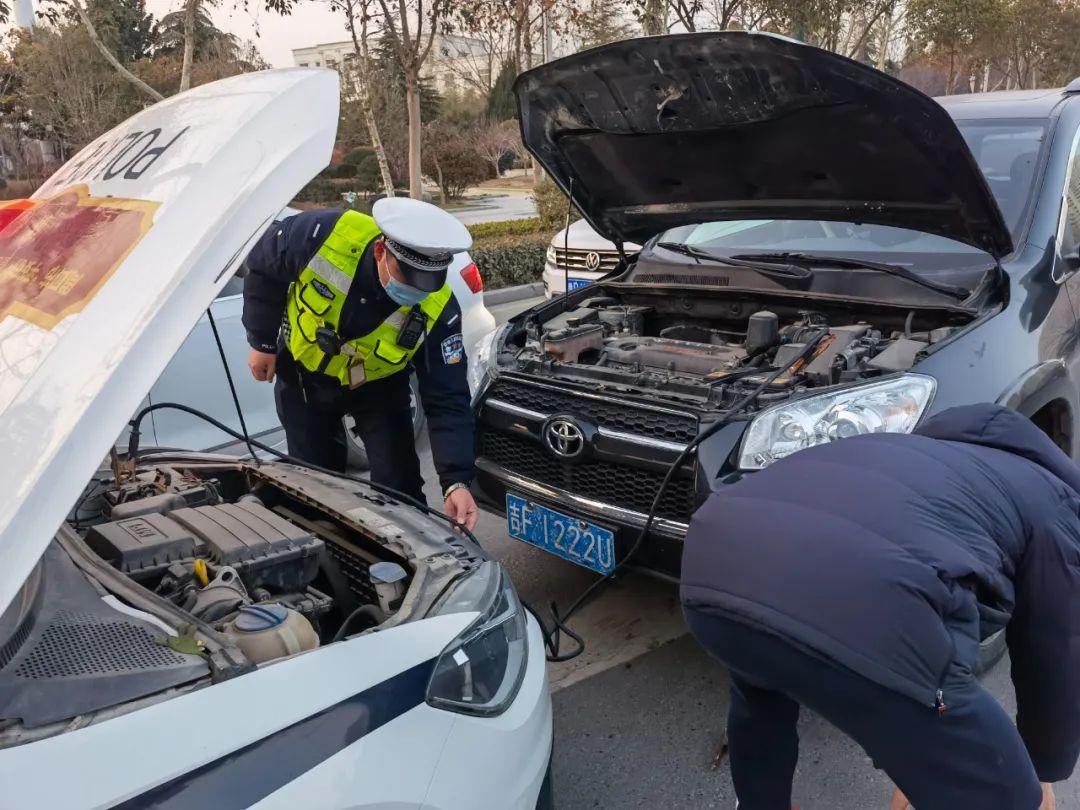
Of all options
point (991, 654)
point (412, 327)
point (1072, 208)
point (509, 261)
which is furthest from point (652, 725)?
point (509, 261)

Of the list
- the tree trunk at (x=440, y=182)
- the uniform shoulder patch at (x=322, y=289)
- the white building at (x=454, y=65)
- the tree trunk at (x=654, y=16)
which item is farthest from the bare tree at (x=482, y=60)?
the uniform shoulder patch at (x=322, y=289)

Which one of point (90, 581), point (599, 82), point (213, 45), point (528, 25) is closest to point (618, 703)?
point (90, 581)

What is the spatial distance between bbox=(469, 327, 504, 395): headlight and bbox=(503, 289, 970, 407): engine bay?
2.6 inches

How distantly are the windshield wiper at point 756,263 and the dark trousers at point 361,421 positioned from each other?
1.33 m

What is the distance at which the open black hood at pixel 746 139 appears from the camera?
269cm

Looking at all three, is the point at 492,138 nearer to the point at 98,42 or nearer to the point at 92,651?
the point at 98,42

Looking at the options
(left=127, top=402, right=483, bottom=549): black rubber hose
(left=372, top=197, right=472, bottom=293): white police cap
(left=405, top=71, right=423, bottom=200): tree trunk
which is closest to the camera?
(left=127, top=402, right=483, bottom=549): black rubber hose

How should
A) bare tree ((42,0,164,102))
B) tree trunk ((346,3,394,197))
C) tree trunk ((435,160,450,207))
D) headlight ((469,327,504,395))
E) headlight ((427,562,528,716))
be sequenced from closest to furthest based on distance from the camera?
headlight ((427,562,528,716)) → headlight ((469,327,504,395)) → bare tree ((42,0,164,102)) → tree trunk ((346,3,394,197)) → tree trunk ((435,160,450,207))

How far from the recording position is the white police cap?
2.45 metres

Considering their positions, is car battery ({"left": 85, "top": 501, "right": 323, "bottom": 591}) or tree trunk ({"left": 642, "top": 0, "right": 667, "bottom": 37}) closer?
car battery ({"left": 85, "top": 501, "right": 323, "bottom": 591})

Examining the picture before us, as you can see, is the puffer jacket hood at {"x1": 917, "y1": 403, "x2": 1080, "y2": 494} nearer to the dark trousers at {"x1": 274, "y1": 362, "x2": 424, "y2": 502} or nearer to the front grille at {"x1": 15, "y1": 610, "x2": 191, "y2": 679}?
the front grille at {"x1": 15, "y1": 610, "x2": 191, "y2": 679}

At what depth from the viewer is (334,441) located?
3295mm

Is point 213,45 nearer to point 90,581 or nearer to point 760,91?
point 760,91

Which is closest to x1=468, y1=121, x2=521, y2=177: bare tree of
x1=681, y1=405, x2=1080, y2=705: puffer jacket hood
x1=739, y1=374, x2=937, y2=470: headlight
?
x1=739, y1=374, x2=937, y2=470: headlight
